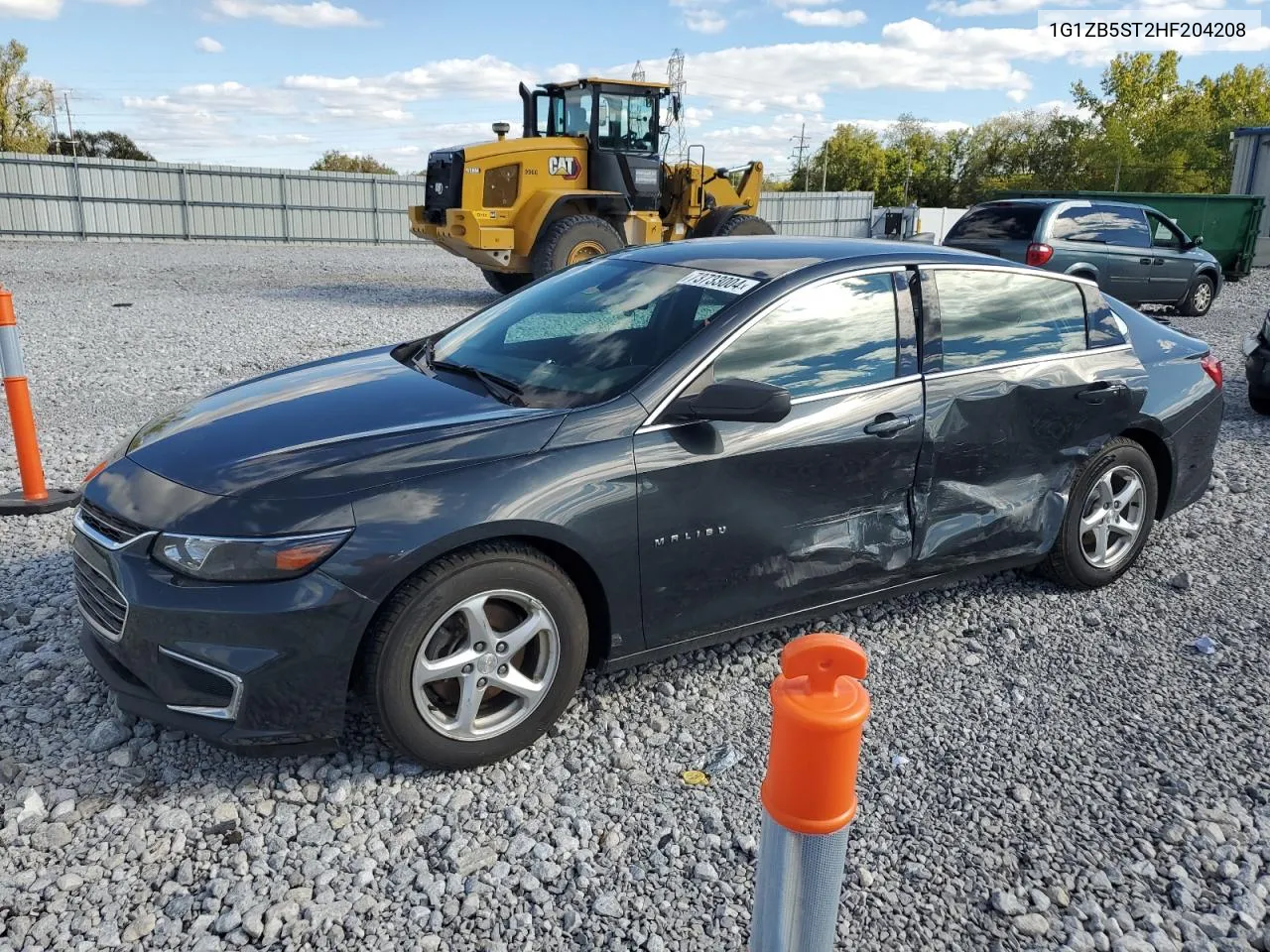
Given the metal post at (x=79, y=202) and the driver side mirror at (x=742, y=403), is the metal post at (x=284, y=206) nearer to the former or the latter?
the metal post at (x=79, y=202)

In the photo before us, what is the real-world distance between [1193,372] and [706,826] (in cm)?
344

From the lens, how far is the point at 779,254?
3.96m

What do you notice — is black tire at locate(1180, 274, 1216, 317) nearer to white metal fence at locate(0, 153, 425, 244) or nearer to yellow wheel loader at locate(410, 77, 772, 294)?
yellow wheel loader at locate(410, 77, 772, 294)

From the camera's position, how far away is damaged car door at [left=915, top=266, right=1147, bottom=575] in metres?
3.84

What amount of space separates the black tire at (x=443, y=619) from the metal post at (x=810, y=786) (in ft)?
4.82

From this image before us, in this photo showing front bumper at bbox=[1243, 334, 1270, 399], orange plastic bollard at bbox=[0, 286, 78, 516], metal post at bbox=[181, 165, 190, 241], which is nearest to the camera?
orange plastic bollard at bbox=[0, 286, 78, 516]

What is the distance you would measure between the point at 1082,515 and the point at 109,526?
387 centimetres

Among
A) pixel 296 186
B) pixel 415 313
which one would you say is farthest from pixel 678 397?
pixel 296 186

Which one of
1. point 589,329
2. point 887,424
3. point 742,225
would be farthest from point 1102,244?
point 589,329

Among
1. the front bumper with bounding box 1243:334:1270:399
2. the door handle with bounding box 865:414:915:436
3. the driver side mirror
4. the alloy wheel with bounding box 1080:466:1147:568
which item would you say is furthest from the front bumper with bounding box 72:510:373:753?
the front bumper with bounding box 1243:334:1270:399

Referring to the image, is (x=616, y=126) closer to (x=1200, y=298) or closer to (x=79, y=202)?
(x=1200, y=298)

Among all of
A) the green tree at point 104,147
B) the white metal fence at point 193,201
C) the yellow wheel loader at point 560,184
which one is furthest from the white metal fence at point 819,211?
the green tree at point 104,147

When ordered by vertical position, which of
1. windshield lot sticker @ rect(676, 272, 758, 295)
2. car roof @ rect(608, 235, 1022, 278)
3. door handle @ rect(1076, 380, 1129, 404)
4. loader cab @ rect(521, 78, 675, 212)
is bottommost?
door handle @ rect(1076, 380, 1129, 404)

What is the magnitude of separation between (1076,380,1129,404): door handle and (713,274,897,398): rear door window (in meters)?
1.05
